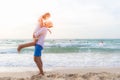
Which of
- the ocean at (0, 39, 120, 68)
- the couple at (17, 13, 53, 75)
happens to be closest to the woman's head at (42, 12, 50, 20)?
the couple at (17, 13, 53, 75)

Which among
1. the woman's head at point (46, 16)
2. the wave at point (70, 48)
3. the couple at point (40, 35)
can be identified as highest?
the woman's head at point (46, 16)

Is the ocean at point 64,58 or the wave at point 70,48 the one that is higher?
the ocean at point 64,58

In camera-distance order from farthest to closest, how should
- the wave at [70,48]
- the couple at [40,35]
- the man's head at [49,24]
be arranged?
the wave at [70,48] → the man's head at [49,24] → the couple at [40,35]

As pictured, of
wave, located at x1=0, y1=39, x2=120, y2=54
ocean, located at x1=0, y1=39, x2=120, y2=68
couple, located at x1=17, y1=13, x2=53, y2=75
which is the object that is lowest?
wave, located at x1=0, y1=39, x2=120, y2=54

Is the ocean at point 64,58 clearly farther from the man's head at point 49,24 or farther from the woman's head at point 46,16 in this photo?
the woman's head at point 46,16

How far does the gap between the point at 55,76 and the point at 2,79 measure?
137 cm

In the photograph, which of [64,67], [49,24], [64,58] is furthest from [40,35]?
[64,58]

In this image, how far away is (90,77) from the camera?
22.8 feet

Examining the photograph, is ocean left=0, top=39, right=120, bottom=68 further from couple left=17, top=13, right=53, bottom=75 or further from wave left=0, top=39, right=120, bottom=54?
couple left=17, top=13, right=53, bottom=75

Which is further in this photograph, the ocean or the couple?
the ocean

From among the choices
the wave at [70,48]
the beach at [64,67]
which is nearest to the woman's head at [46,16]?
the beach at [64,67]

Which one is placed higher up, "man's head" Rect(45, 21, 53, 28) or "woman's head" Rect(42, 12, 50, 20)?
"woman's head" Rect(42, 12, 50, 20)

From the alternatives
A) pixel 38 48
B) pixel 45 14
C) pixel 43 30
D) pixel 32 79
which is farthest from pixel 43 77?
pixel 45 14

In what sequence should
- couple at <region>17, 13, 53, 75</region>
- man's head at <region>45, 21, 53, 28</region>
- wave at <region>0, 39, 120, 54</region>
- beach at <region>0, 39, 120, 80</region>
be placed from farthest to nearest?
wave at <region>0, 39, 120, 54</region>
beach at <region>0, 39, 120, 80</region>
man's head at <region>45, 21, 53, 28</region>
couple at <region>17, 13, 53, 75</region>
